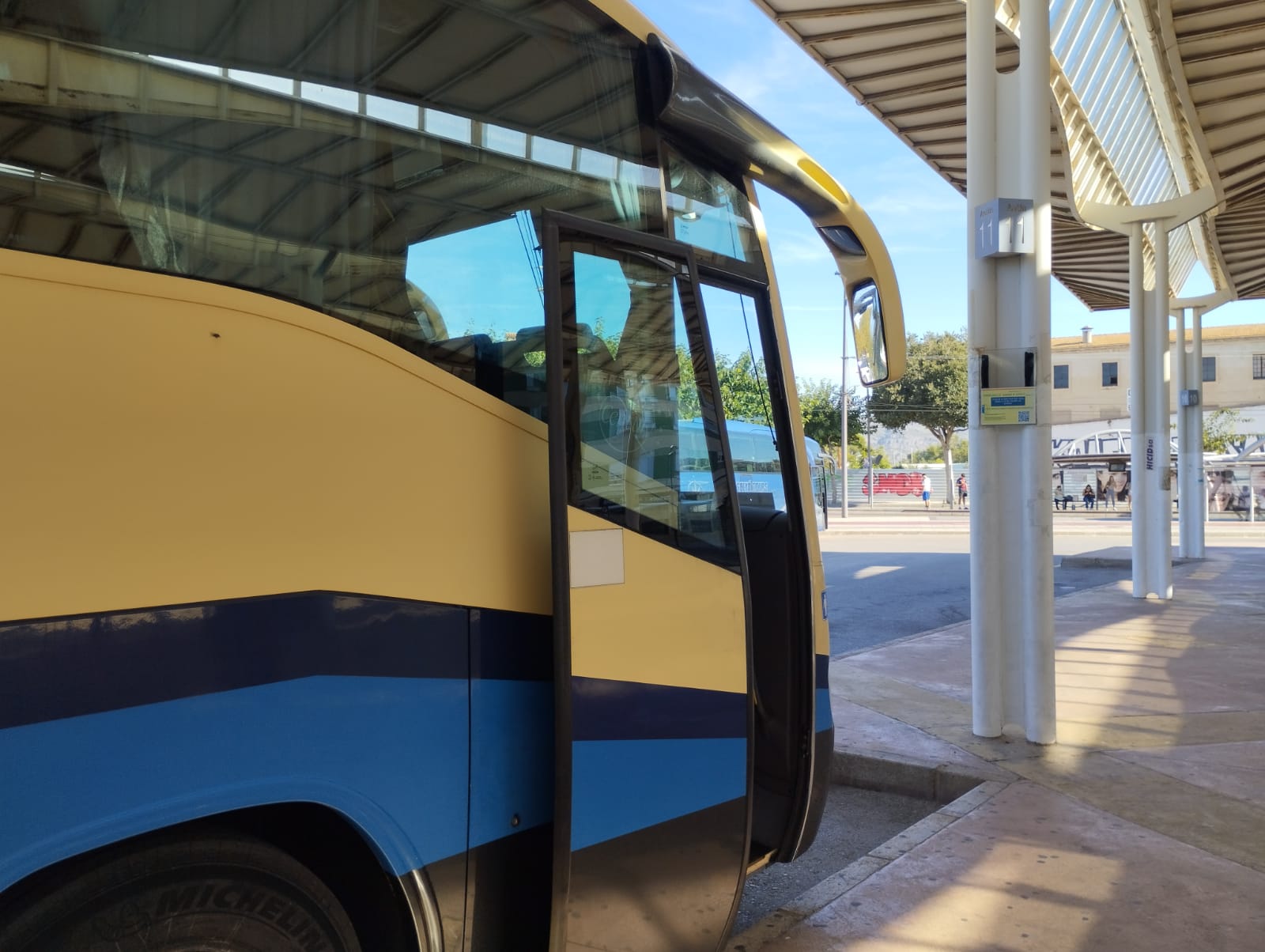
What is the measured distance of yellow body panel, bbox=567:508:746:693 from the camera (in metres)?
2.59

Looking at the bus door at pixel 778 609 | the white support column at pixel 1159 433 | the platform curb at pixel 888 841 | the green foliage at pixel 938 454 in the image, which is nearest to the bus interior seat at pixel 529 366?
the bus door at pixel 778 609

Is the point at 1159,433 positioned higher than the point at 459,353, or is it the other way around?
the point at 1159,433

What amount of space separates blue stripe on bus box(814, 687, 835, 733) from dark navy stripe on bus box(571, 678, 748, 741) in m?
0.69

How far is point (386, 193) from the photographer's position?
7.95 feet

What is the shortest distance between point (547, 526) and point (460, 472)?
1.02 ft

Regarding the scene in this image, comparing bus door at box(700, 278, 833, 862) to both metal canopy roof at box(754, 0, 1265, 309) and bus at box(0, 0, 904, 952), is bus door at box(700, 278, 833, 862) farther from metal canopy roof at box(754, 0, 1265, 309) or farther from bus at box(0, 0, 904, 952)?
metal canopy roof at box(754, 0, 1265, 309)

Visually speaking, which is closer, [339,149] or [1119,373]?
[339,149]

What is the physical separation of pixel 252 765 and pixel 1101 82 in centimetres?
1398

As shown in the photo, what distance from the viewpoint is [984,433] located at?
19.9ft

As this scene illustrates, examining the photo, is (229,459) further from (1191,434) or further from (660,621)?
(1191,434)

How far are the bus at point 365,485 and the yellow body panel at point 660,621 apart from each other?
0.01 meters

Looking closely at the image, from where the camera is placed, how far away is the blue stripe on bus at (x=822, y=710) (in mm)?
3658

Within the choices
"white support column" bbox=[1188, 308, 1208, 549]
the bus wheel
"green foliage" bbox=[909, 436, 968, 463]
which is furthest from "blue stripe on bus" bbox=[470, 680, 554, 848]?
"green foliage" bbox=[909, 436, 968, 463]

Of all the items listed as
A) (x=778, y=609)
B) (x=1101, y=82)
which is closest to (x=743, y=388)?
(x=778, y=609)
